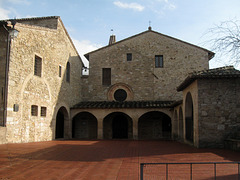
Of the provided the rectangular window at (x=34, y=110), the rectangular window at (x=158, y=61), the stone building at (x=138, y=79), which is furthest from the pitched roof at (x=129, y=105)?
the rectangular window at (x=34, y=110)

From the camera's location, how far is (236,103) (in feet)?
37.2

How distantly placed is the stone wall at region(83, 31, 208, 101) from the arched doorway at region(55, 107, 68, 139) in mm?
3470

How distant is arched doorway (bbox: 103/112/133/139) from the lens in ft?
69.3

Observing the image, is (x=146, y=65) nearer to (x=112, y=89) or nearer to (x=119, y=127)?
(x=112, y=89)

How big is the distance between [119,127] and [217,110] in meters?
11.4

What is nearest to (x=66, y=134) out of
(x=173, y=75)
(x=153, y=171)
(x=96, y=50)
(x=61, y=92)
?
(x=61, y=92)

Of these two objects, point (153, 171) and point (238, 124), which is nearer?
point (153, 171)

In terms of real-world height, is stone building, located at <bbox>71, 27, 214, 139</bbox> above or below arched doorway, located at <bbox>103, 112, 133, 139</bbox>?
above

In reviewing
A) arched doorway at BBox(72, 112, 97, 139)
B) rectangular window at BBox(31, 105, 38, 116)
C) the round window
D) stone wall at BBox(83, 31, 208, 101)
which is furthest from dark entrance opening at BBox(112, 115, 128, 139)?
rectangular window at BBox(31, 105, 38, 116)

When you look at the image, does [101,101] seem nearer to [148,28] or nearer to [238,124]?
[148,28]

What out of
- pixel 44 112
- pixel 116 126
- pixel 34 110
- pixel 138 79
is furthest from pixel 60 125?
pixel 138 79

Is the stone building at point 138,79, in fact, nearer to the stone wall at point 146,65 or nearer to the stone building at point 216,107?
the stone wall at point 146,65

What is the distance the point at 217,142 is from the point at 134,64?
39.9 feet

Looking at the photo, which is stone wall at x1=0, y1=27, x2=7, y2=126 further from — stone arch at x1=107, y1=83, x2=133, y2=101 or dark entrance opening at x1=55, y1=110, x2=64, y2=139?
stone arch at x1=107, y1=83, x2=133, y2=101
